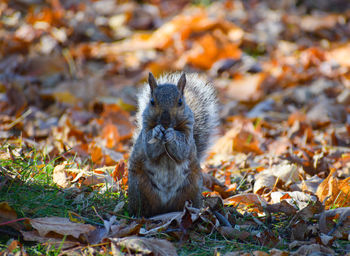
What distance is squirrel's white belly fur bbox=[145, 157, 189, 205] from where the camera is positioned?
2.56 m

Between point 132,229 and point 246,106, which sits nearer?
point 132,229

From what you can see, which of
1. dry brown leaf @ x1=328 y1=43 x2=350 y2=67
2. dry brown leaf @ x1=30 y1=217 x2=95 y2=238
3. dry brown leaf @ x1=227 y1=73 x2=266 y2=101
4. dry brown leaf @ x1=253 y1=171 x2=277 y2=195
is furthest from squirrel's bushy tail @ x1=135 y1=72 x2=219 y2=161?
dry brown leaf @ x1=328 y1=43 x2=350 y2=67

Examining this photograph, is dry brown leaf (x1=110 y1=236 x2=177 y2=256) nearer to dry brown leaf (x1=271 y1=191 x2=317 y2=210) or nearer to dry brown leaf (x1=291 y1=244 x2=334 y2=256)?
dry brown leaf (x1=291 y1=244 x2=334 y2=256)

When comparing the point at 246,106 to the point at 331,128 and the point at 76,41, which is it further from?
the point at 76,41

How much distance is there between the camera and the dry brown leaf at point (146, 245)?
2.05 m

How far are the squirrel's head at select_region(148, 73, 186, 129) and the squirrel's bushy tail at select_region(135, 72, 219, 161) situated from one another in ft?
1.52

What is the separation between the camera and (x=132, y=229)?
2268 millimetres

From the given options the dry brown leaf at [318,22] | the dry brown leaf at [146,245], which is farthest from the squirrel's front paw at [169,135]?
the dry brown leaf at [318,22]

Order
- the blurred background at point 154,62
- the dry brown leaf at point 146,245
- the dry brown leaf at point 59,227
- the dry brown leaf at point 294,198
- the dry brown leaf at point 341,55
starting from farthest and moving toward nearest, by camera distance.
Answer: the dry brown leaf at point 341,55
the blurred background at point 154,62
the dry brown leaf at point 294,198
the dry brown leaf at point 59,227
the dry brown leaf at point 146,245

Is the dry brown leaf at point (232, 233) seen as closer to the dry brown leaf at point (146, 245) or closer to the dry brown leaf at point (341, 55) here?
the dry brown leaf at point (146, 245)

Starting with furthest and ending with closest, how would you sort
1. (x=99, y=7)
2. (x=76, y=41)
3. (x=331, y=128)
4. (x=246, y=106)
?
(x=99, y=7)
(x=76, y=41)
(x=246, y=106)
(x=331, y=128)

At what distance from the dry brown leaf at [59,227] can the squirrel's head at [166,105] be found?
0.73m

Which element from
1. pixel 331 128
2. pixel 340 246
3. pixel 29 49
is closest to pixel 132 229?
pixel 340 246

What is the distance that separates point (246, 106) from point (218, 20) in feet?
7.02
